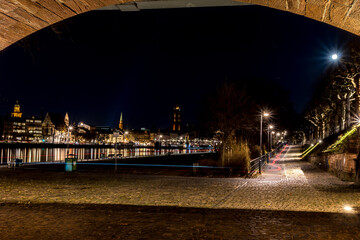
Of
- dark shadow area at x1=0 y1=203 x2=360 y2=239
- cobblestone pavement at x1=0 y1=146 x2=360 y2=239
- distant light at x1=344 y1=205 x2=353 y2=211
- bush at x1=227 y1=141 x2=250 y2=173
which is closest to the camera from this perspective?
dark shadow area at x1=0 y1=203 x2=360 y2=239

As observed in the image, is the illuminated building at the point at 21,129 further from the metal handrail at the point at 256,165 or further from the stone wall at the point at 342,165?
the stone wall at the point at 342,165

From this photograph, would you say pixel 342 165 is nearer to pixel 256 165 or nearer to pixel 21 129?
pixel 256 165

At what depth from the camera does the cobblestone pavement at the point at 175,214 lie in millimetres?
6699

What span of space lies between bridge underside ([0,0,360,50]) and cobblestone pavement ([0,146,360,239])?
397cm

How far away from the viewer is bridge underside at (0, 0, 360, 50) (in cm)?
363

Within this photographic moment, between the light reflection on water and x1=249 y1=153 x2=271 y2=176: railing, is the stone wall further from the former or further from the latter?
the light reflection on water

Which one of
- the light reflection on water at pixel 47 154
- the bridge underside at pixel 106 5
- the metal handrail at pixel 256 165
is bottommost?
the light reflection on water at pixel 47 154

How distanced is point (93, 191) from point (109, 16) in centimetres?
776

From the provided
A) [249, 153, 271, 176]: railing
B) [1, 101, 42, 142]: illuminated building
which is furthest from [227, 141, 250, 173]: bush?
[1, 101, 42, 142]: illuminated building

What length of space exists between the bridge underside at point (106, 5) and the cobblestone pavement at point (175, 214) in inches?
156

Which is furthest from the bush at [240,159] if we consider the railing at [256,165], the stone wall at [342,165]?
the stone wall at [342,165]

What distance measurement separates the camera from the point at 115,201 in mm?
10656

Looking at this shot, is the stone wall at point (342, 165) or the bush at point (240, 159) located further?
the bush at point (240, 159)

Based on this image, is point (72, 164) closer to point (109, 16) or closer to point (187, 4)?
point (109, 16)
